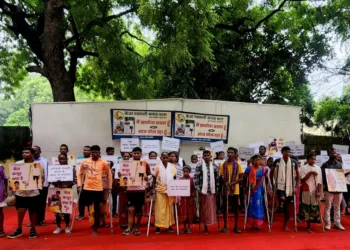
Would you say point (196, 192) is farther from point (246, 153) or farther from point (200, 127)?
point (200, 127)

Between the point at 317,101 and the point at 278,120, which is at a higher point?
the point at 317,101

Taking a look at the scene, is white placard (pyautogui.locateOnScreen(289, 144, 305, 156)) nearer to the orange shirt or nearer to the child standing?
the child standing

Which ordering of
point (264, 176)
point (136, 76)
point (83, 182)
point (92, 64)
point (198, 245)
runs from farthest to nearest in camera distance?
1. point (92, 64)
2. point (136, 76)
3. point (264, 176)
4. point (83, 182)
5. point (198, 245)

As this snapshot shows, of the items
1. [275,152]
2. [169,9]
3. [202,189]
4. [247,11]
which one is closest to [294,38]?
[247,11]

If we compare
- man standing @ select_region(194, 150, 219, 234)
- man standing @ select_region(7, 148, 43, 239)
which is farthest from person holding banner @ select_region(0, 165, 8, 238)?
man standing @ select_region(194, 150, 219, 234)

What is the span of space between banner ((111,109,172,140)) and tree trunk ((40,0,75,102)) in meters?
2.82

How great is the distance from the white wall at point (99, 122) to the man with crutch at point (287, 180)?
3.24 metres

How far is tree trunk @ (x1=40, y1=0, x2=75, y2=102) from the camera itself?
11.6 m

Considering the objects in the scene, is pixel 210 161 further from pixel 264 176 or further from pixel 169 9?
pixel 169 9

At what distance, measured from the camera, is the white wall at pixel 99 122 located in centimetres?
987

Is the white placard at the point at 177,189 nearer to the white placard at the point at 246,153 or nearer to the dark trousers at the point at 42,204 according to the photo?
the dark trousers at the point at 42,204

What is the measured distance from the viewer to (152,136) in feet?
32.6

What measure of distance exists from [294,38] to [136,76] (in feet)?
22.1

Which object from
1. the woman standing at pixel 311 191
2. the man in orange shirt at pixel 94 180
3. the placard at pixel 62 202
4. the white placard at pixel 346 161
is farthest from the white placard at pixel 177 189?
the white placard at pixel 346 161
